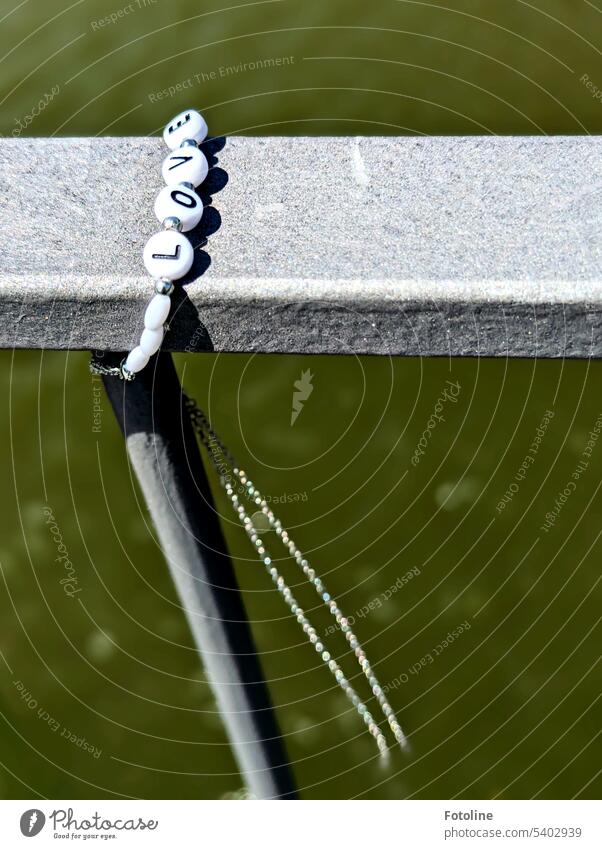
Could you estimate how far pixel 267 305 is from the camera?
1.12 meters

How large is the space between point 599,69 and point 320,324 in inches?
59.9

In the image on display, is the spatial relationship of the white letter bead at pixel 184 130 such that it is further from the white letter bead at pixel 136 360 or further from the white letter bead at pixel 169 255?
the white letter bead at pixel 136 360

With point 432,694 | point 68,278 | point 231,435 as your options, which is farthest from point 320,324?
point 432,694

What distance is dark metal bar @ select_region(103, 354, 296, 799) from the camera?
134 centimetres

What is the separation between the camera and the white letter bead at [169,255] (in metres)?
1.11

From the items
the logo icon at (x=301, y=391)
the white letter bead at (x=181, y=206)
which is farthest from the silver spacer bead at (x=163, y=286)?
the logo icon at (x=301, y=391)

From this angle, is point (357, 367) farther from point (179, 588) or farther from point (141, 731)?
point (141, 731)

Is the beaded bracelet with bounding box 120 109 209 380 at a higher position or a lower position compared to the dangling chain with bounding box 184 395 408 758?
higher

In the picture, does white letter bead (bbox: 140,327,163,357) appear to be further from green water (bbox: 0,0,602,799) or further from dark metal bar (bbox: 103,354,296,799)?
green water (bbox: 0,0,602,799)

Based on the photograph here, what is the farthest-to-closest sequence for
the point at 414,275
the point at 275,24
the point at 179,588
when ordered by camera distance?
the point at 275,24
the point at 179,588
the point at 414,275
